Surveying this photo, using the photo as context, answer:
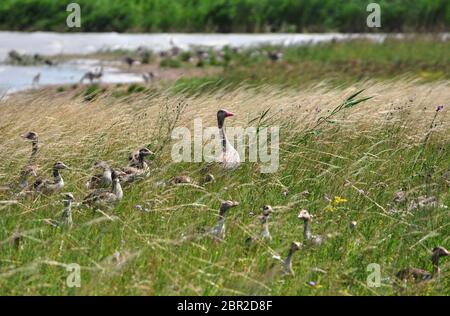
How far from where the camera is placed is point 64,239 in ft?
23.3

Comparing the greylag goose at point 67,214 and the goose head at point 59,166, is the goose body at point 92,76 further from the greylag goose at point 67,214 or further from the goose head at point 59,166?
the greylag goose at point 67,214

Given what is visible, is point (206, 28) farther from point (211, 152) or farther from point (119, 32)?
point (211, 152)

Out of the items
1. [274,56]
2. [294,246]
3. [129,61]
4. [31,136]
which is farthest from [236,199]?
[129,61]

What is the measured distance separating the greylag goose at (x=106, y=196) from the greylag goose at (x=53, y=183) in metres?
0.33

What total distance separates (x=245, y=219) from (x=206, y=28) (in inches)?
1014

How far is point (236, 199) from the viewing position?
8.28 metres

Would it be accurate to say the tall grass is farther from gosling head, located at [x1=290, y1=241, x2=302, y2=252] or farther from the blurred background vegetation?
the blurred background vegetation

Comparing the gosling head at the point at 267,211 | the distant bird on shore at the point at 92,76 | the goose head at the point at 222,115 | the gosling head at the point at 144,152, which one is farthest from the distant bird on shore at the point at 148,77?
the gosling head at the point at 267,211

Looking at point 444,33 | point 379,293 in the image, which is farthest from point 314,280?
point 444,33

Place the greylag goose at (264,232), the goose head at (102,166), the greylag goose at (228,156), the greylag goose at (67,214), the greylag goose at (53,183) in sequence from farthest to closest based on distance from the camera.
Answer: the greylag goose at (228,156) < the goose head at (102,166) < the greylag goose at (53,183) < the greylag goose at (67,214) < the greylag goose at (264,232)

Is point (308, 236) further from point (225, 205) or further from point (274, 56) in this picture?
point (274, 56)

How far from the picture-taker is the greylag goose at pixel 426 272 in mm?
6672

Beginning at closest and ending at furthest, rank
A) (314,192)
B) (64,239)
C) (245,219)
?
(64,239) < (245,219) < (314,192)

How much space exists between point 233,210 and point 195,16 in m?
25.8
